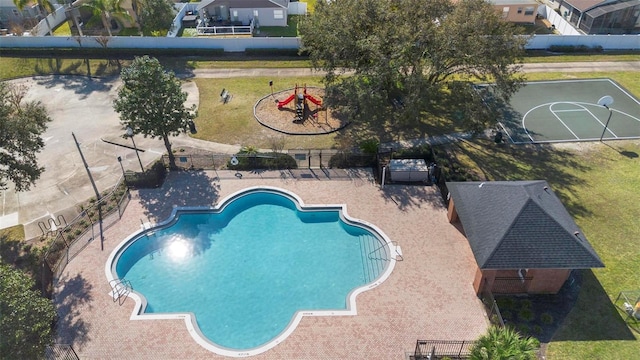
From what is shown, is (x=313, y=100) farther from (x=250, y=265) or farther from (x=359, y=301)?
(x=359, y=301)

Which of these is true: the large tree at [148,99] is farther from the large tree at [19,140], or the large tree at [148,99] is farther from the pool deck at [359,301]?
the large tree at [19,140]

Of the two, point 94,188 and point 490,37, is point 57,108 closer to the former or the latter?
point 94,188

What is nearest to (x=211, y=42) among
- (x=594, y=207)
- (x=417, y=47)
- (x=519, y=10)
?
(x=417, y=47)

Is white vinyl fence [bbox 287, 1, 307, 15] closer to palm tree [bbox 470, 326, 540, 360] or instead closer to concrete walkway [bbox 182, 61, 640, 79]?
concrete walkway [bbox 182, 61, 640, 79]

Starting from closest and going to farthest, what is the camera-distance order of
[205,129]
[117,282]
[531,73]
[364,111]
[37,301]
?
[37,301], [117,282], [364,111], [205,129], [531,73]

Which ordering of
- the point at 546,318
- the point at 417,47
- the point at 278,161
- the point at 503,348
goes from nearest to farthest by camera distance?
the point at 503,348 → the point at 546,318 → the point at 417,47 → the point at 278,161

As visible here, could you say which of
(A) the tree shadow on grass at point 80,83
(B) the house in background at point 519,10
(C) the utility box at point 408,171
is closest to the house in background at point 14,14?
(A) the tree shadow on grass at point 80,83

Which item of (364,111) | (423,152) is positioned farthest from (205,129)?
(423,152)
